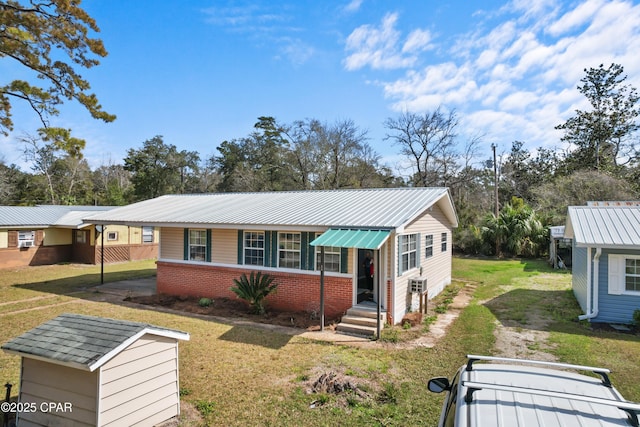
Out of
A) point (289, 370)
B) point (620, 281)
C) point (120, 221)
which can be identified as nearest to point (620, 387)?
point (620, 281)

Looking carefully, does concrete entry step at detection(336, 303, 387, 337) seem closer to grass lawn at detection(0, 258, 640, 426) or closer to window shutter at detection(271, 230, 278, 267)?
grass lawn at detection(0, 258, 640, 426)

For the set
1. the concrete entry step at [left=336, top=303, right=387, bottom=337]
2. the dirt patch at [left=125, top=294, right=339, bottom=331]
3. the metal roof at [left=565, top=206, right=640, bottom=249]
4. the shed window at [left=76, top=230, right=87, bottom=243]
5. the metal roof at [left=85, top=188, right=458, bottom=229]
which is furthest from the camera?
the shed window at [left=76, top=230, right=87, bottom=243]

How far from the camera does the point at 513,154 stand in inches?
1908

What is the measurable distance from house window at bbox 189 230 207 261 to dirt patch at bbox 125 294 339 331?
159 centimetres

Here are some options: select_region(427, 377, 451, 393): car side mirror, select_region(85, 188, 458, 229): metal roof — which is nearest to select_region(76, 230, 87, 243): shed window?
select_region(85, 188, 458, 229): metal roof

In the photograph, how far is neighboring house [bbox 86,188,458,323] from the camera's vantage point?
10.8 meters

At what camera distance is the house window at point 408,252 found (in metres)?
11.5

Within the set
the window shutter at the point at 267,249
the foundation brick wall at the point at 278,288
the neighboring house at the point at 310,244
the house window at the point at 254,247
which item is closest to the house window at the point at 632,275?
the neighboring house at the point at 310,244

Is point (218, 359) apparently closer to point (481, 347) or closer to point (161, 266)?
point (481, 347)

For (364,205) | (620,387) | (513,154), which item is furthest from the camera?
(513,154)

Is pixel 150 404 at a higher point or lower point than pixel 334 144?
lower

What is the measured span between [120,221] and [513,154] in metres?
48.0

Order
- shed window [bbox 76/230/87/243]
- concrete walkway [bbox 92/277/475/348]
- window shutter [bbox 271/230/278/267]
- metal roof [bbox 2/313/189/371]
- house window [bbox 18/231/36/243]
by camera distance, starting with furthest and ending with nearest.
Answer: shed window [bbox 76/230/87/243], house window [bbox 18/231/36/243], window shutter [bbox 271/230/278/267], concrete walkway [bbox 92/277/475/348], metal roof [bbox 2/313/189/371]

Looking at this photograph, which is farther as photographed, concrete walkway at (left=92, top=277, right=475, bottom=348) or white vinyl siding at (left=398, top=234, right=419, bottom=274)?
white vinyl siding at (left=398, top=234, right=419, bottom=274)
